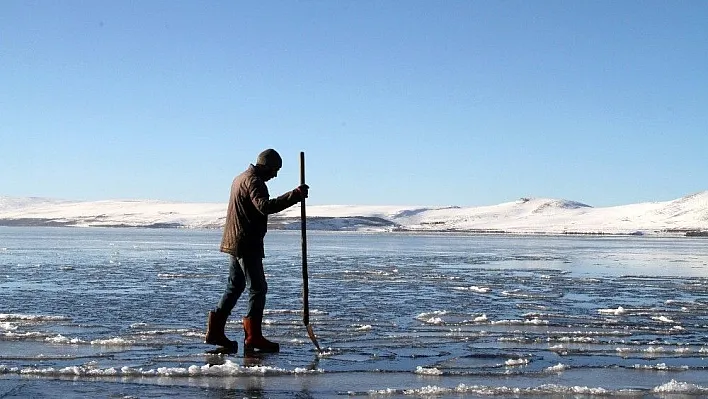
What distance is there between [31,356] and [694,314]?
7619 millimetres

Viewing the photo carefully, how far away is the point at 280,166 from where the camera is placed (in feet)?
24.8

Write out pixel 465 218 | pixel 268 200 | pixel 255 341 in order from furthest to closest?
pixel 465 218
pixel 255 341
pixel 268 200

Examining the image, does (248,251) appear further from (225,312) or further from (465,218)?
(465,218)

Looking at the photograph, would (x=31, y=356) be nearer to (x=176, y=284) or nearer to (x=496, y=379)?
(x=496, y=379)

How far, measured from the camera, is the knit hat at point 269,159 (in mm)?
7477

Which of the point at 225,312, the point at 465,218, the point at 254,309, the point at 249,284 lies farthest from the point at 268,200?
the point at 465,218

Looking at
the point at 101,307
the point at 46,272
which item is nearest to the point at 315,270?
the point at 46,272

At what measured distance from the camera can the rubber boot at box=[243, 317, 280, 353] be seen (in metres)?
7.28

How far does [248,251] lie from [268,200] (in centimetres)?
51

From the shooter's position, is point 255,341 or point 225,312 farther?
point 225,312

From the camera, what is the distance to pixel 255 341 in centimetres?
728

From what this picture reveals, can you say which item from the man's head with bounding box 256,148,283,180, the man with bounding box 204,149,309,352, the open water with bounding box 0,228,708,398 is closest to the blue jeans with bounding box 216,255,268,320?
the man with bounding box 204,149,309,352

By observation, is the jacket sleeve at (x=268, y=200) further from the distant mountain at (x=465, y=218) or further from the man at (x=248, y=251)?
the distant mountain at (x=465, y=218)

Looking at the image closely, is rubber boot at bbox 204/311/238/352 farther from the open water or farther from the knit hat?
the knit hat
